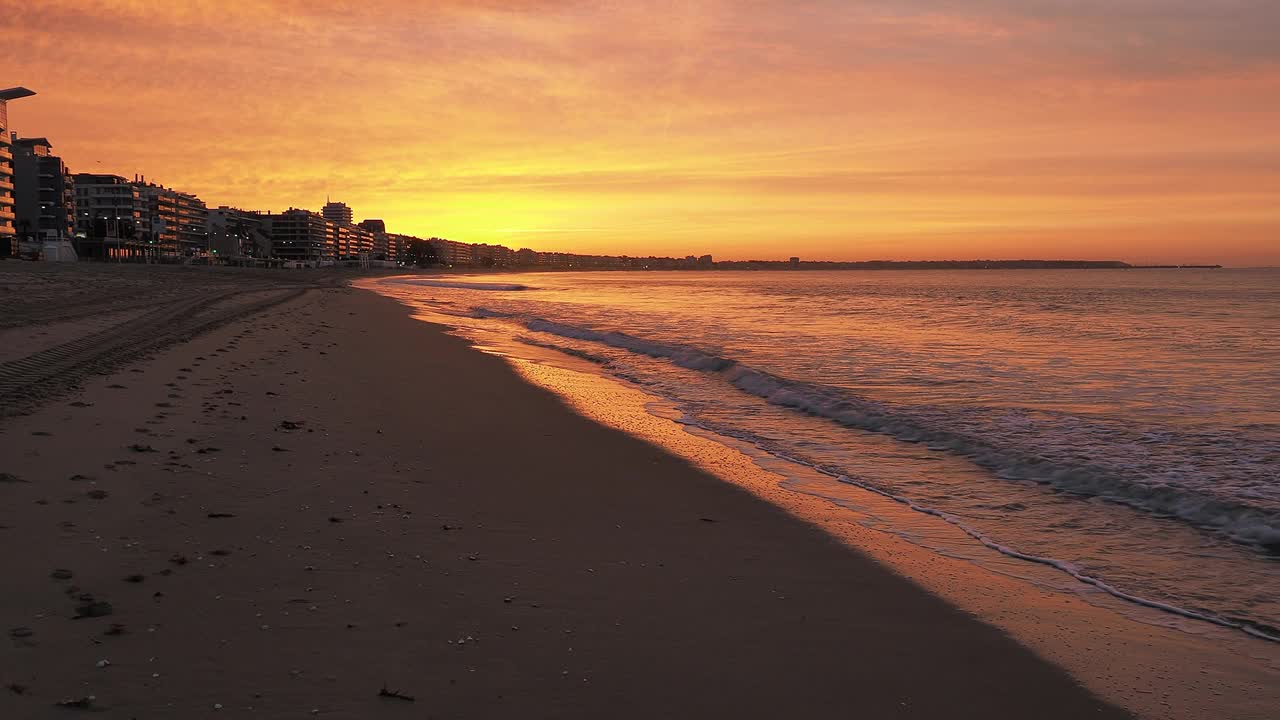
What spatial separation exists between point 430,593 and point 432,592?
2 centimetres

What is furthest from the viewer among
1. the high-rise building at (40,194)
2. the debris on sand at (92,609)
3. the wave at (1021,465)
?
the high-rise building at (40,194)

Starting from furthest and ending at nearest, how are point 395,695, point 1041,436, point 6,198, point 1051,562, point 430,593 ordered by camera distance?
point 6,198
point 1041,436
point 1051,562
point 430,593
point 395,695

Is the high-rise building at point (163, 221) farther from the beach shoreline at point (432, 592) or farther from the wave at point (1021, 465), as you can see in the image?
the beach shoreline at point (432, 592)

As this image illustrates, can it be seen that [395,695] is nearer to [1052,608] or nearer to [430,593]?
[430,593]

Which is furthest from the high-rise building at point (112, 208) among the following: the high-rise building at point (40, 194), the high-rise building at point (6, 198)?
the high-rise building at point (6, 198)

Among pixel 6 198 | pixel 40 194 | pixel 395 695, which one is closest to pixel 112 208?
pixel 40 194

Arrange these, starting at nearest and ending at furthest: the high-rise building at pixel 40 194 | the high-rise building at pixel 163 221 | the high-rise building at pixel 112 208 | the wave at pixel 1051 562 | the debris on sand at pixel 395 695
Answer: the debris on sand at pixel 395 695 → the wave at pixel 1051 562 → the high-rise building at pixel 40 194 → the high-rise building at pixel 112 208 → the high-rise building at pixel 163 221

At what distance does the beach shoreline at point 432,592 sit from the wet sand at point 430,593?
0.02 metres

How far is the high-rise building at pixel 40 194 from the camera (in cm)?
13150

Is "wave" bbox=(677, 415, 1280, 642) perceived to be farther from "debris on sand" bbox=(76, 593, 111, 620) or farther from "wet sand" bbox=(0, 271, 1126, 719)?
"debris on sand" bbox=(76, 593, 111, 620)

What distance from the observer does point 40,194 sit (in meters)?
138

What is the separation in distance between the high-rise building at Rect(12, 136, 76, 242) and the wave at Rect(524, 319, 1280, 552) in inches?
5819

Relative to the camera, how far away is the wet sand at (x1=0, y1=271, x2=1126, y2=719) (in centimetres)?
365

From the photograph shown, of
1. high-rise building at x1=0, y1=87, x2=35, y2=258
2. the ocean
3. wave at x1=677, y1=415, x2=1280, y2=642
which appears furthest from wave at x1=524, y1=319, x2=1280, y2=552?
high-rise building at x1=0, y1=87, x2=35, y2=258
